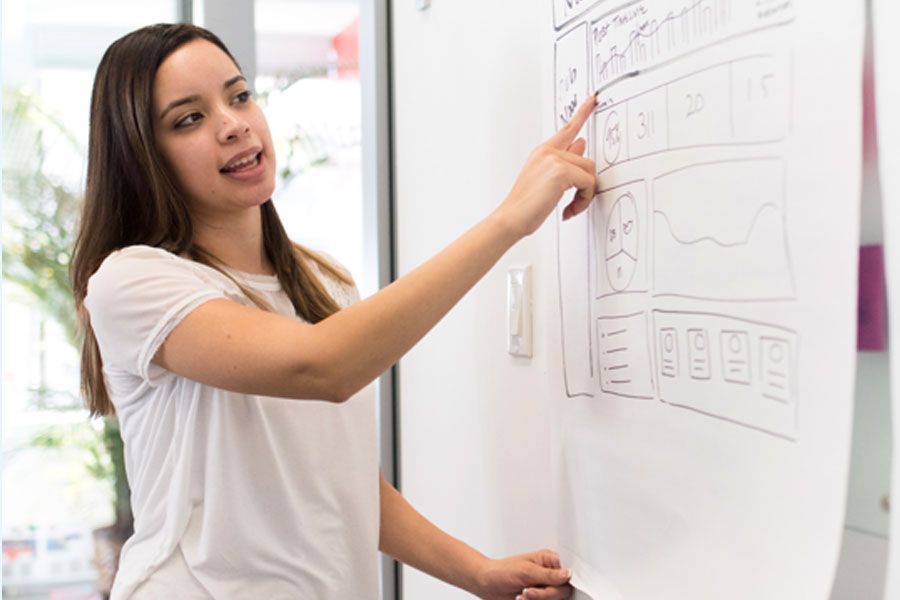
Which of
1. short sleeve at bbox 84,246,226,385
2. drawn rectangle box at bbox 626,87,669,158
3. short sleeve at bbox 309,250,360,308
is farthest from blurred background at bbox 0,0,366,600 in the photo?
drawn rectangle box at bbox 626,87,669,158

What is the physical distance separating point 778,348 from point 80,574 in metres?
1.95

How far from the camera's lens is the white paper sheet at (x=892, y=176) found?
2.06 ft

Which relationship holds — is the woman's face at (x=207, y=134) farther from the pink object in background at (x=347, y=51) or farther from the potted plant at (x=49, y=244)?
the potted plant at (x=49, y=244)

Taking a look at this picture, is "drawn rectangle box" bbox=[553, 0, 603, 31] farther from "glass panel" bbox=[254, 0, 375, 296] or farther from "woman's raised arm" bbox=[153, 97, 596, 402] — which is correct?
"glass panel" bbox=[254, 0, 375, 296]

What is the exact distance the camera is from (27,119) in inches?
87.1

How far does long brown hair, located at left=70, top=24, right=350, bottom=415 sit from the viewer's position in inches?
46.9

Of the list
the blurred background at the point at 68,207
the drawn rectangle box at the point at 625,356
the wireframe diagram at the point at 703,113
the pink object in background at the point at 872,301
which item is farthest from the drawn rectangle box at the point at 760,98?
the blurred background at the point at 68,207

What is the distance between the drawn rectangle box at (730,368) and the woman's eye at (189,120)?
1.93 feet

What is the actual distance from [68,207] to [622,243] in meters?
1.62

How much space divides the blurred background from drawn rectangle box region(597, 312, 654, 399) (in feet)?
3.77

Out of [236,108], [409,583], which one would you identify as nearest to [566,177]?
[236,108]

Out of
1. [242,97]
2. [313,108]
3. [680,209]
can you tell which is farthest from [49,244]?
Answer: [680,209]

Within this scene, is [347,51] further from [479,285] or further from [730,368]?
[730,368]

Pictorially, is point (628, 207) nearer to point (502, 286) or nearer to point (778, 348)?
point (778, 348)
